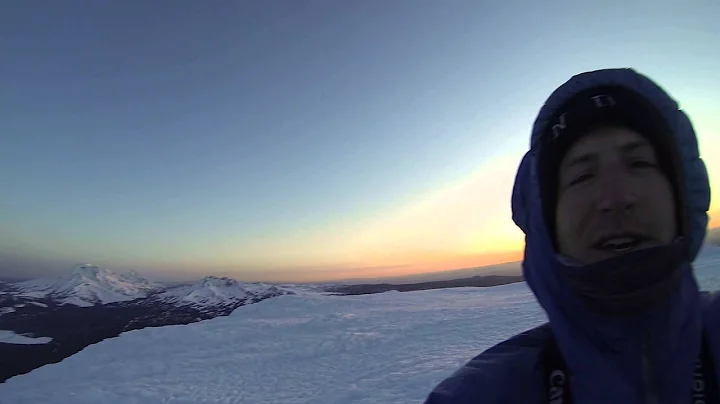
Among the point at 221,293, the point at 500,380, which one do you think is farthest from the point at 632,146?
the point at 221,293

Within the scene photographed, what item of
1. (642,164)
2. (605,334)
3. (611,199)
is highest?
(642,164)

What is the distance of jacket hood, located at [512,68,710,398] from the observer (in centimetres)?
108

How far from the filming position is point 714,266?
2008 centimetres

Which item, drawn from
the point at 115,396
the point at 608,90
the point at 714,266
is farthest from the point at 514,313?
the point at 608,90

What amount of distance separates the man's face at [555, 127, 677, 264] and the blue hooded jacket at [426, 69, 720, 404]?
3.1 inches

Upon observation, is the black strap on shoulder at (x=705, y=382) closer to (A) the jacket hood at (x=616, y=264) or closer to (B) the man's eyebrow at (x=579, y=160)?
(A) the jacket hood at (x=616, y=264)

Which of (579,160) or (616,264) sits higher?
(579,160)

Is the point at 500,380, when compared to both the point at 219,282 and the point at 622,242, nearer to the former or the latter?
the point at 622,242

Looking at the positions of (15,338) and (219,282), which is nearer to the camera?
(15,338)

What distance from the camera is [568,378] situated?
115cm

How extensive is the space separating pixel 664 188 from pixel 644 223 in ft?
0.55

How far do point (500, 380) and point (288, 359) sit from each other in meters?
14.3

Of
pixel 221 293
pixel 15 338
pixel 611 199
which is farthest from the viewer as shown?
pixel 221 293

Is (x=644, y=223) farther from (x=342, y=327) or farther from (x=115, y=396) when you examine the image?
(x=342, y=327)
